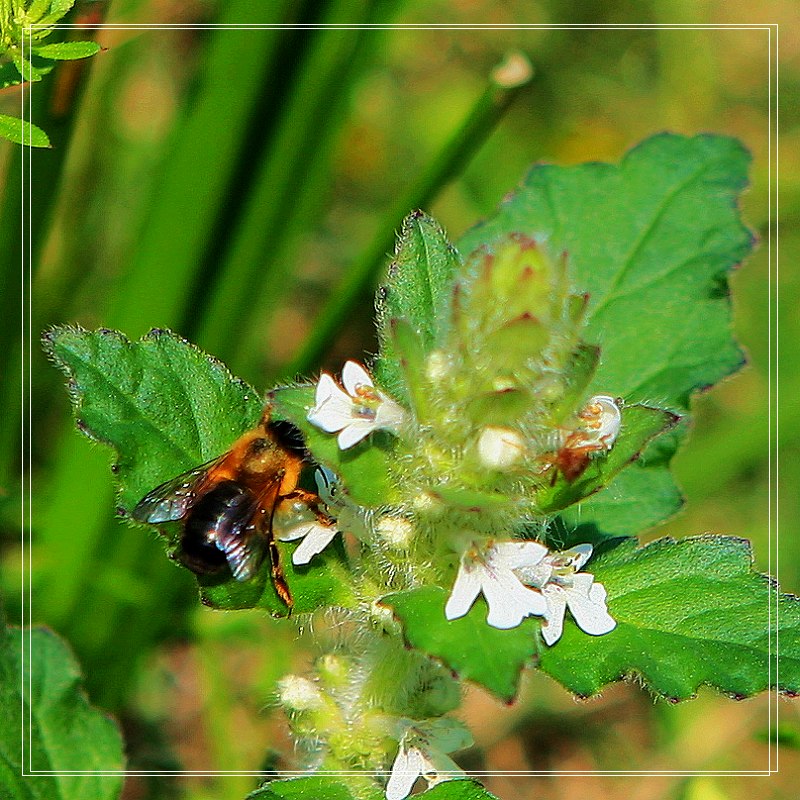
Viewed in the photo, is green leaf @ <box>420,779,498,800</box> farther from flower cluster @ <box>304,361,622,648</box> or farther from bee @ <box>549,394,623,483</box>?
bee @ <box>549,394,623,483</box>

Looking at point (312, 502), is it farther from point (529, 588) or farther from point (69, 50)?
point (69, 50)

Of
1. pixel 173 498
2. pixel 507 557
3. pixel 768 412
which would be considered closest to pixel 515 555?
pixel 507 557

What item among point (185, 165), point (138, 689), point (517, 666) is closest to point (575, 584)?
point (517, 666)

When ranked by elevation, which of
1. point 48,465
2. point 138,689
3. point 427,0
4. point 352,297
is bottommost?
point 138,689

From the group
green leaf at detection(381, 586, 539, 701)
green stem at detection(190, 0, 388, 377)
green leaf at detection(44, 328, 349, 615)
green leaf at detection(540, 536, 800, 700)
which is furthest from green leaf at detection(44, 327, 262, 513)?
green stem at detection(190, 0, 388, 377)

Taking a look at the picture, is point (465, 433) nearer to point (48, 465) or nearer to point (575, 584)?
point (575, 584)

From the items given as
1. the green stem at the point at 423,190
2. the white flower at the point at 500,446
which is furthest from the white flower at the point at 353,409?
the green stem at the point at 423,190
